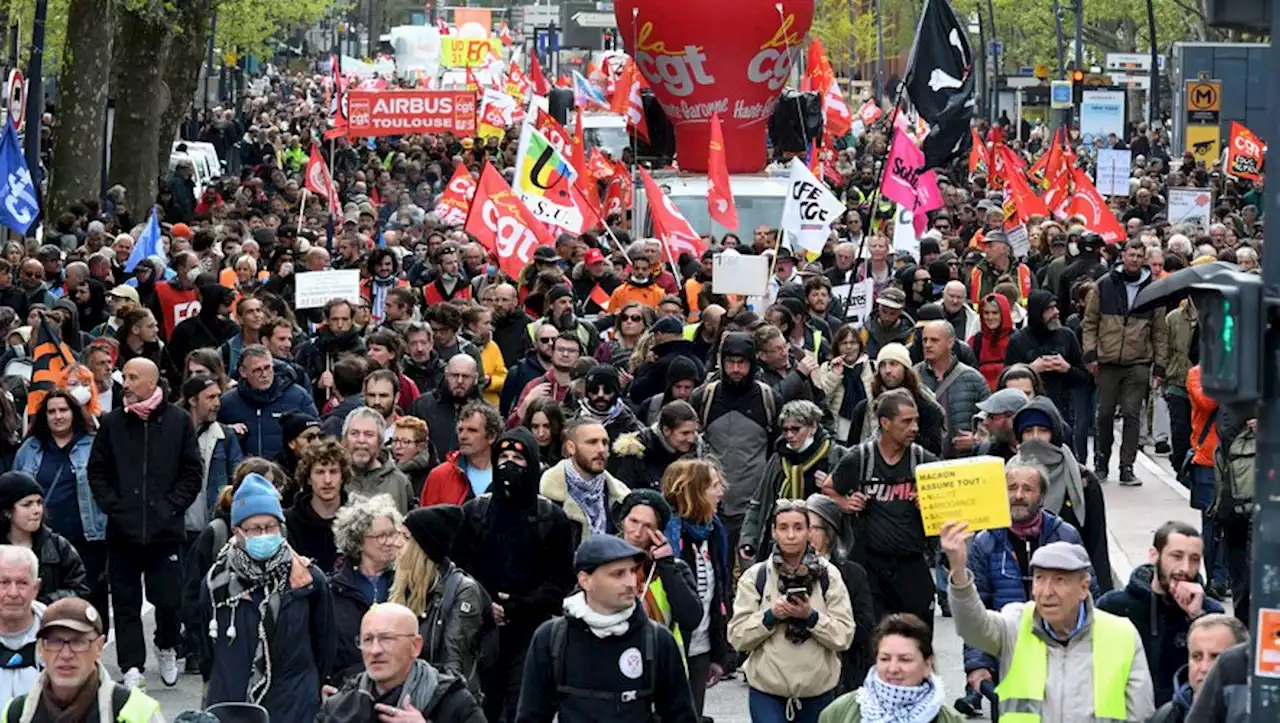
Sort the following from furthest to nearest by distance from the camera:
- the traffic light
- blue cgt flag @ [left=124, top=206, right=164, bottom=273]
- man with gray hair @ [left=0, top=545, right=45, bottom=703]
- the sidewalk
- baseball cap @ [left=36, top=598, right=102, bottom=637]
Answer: blue cgt flag @ [left=124, top=206, right=164, bottom=273]
the sidewalk
man with gray hair @ [left=0, top=545, right=45, bottom=703]
baseball cap @ [left=36, top=598, right=102, bottom=637]
the traffic light

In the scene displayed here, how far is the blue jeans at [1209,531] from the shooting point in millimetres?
13852

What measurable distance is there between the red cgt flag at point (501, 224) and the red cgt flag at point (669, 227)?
38.1 inches

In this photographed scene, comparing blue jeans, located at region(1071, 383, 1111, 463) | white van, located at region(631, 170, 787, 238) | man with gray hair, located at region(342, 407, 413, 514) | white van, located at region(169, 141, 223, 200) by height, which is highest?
man with gray hair, located at region(342, 407, 413, 514)

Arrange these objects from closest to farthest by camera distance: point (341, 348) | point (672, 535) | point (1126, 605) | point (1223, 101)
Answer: point (1126, 605) → point (672, 535) → point (341, 348) → point (1223, 101)

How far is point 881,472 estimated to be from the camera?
36.9ft

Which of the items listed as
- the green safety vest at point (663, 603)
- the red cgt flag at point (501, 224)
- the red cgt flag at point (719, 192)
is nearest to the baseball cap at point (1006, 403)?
the green safety vest at point (663, 603)

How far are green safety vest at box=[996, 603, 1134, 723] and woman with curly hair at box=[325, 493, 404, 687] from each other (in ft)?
8.19

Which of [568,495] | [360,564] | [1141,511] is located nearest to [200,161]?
[1141,511]

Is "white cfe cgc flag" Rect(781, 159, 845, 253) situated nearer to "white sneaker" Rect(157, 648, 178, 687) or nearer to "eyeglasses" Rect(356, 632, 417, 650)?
"white sneaker" Rect(157, 648, 178, 687)

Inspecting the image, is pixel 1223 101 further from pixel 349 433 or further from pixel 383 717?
pixel 383 717

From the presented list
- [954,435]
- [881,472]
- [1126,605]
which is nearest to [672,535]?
[881,472]

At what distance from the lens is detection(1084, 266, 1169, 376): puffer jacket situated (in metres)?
18.2

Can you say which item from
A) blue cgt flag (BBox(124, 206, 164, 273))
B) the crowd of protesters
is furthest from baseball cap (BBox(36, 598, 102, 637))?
blue cgt flag (BBox(124, 206, 164, 273))

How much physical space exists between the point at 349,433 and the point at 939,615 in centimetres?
412
